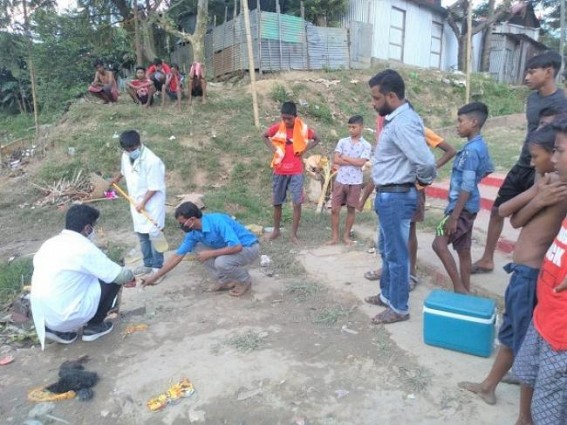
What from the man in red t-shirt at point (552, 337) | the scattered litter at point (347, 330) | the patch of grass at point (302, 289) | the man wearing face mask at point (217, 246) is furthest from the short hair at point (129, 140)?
the man in red t-shirt at point (552, 337)

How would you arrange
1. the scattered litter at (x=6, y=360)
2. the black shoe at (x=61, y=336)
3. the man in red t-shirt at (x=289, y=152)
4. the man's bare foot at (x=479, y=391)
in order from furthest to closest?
the man in red t-shirt at (x=289, y=152)
the black shoe at (x=61, y=336)
the scattered litter at (x=6, y=360)
the man's bare foot at (x=479, y=391)

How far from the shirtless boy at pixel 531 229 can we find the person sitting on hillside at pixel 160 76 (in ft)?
30.7

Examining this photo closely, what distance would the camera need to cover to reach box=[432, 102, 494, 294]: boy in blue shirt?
339 centimetres

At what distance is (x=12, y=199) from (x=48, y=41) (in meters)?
10.8

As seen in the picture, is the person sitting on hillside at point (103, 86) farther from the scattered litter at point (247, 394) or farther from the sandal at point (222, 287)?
the scattered litter at point (247, 394)

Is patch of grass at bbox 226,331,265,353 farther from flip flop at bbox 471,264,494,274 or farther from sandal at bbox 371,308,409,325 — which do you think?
flip flop at bbox 471,264,494,274

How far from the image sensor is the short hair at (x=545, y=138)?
2088 millimetres

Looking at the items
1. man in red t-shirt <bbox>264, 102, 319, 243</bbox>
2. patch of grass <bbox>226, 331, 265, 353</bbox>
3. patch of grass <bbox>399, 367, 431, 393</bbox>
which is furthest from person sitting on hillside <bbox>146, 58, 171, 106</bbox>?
patch of grass <bbox>399, 367, 431, 393</bbox>

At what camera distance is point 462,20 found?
64.3ft

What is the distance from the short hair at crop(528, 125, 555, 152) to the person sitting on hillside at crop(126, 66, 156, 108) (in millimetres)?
9404

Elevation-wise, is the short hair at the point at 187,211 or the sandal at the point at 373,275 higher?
the short hair at the point at 187,211

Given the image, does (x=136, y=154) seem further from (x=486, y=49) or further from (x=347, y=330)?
(x=486, y=49)

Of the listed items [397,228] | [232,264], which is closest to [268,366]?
[232,264]

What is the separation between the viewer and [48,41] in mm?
16453
